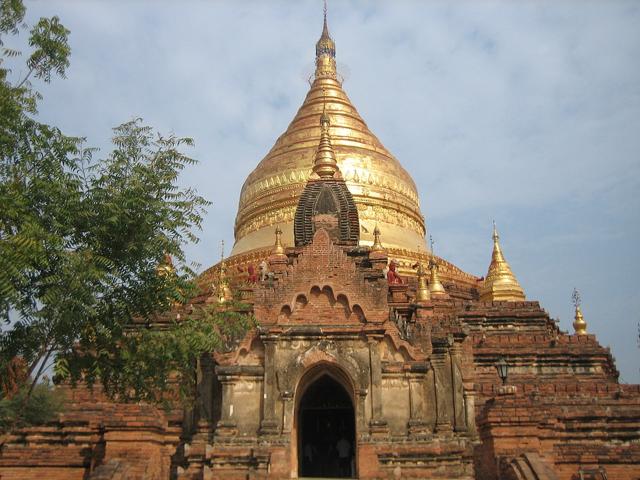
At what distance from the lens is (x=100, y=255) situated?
12477mm

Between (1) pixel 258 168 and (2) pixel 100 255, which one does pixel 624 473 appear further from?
(1) pixel 258 168

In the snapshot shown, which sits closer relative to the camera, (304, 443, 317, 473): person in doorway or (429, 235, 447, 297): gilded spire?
(304, 443, 317, 473): person in doorway

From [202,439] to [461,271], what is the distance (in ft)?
67.9

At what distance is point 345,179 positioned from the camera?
35406mm

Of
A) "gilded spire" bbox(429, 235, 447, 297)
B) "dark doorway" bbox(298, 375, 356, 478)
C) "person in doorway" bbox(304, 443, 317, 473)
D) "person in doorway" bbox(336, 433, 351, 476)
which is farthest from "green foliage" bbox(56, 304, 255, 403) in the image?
"gilded spire" bbox(429, 235, 447, 297)

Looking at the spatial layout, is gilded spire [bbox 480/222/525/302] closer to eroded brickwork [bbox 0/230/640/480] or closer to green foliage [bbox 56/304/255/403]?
eroded brickwork [bbox 0/230/640/480]

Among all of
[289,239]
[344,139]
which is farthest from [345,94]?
[289,239]

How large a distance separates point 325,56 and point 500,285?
19347 mm

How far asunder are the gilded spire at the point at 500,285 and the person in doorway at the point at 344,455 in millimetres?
15177

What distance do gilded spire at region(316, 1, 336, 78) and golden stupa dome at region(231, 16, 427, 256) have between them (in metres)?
3.79

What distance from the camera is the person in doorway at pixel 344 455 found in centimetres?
1945

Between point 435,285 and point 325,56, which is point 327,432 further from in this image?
point 325,56

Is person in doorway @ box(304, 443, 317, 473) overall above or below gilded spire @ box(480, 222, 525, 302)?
below

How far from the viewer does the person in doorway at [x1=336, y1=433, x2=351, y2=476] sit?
766 inches
